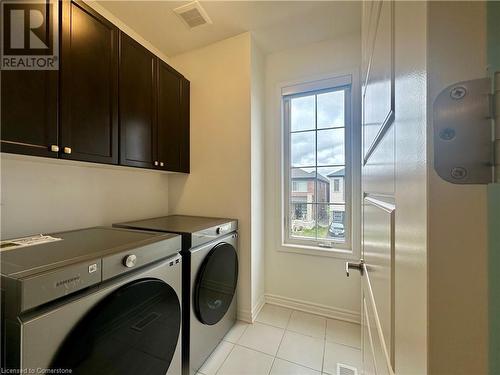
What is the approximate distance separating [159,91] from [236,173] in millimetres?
927

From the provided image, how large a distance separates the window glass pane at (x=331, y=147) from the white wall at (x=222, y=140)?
759 millimetres

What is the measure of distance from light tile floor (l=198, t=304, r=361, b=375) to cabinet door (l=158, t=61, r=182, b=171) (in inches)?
59.7

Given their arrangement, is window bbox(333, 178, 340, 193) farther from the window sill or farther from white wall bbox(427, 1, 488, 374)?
white wall bbox(427, 1, 488, 374)

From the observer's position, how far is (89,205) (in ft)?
4.94

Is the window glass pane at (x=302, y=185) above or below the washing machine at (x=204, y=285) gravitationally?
above

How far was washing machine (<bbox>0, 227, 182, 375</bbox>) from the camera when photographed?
64 centimetres

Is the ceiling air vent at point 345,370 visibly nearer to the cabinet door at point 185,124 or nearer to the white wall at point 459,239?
the white wall at point 459,239

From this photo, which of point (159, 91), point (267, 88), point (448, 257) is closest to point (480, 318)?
point (448, 257)

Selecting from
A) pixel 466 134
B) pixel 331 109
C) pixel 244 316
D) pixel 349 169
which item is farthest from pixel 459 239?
pixel 331 109

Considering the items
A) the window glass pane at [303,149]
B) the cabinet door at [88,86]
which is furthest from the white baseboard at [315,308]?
the cabinet door at [88,86]

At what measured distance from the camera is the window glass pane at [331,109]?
2027mm

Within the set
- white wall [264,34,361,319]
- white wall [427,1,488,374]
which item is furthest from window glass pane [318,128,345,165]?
white wall [427,1,488,374]

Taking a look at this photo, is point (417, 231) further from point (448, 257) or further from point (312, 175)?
point (312, 175)

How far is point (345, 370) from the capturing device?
1.39 meters
